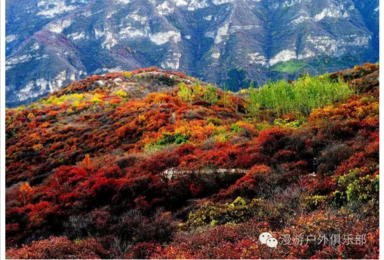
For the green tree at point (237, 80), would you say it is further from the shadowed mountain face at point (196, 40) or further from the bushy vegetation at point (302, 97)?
the bushy vegetation at point (302, 97)

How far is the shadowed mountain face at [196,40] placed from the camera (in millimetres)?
138250

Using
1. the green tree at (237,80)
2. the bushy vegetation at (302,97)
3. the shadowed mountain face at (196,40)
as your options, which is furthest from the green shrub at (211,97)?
the shadowed mountain face at (196,40)

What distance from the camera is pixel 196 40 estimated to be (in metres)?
176

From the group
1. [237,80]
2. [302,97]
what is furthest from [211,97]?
[237,80]

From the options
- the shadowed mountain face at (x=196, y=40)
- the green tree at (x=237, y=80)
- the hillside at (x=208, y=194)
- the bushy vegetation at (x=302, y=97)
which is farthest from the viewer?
the shadowed mountain face at (x=196, y=40)

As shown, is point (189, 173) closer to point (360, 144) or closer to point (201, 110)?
point (360, 144)

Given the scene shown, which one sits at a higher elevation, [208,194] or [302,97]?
[208,194]

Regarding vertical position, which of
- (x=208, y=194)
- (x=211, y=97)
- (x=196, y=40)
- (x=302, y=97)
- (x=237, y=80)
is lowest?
(x=237, y=80)

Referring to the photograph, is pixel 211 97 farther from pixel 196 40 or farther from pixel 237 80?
pixel 196 40

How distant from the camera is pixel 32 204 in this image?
885 cm

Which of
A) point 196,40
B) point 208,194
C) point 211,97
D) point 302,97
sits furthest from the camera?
point 196,40

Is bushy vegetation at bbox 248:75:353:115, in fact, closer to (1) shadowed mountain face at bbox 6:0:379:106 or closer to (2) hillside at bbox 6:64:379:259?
(2) hillside at bbox 6:64:379:259

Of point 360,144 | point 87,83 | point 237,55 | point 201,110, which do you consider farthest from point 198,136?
point 237,55

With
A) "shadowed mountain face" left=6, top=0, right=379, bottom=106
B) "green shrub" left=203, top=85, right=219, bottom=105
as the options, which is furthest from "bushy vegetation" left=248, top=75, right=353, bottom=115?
"shadowed mountain face" left=6, top=0, right=379, bottom=106
